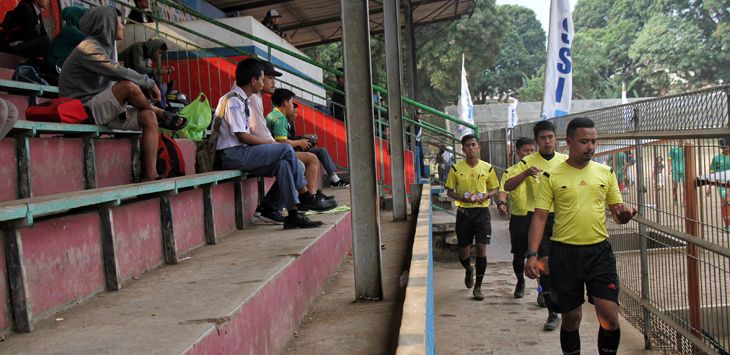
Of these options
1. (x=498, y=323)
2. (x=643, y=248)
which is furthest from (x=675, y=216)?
(x=498, y=323)

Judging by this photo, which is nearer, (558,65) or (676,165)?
(676,165)

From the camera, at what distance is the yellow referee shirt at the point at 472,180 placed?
29.3 ft

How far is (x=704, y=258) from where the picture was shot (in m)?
5.09

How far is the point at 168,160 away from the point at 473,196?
491 centimetres

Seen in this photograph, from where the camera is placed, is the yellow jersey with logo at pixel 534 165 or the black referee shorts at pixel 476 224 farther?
the black referee shorts at pixel 476 224

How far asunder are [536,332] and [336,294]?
3.84 m

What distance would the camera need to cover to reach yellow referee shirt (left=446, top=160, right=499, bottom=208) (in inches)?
352

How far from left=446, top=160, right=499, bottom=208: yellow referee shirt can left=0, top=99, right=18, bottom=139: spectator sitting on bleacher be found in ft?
21.0

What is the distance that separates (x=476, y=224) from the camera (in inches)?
351

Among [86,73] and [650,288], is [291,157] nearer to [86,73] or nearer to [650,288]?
[86,73]

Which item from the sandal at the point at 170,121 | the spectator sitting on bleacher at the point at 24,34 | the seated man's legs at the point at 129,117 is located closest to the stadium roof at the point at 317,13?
the spectator sitting on bleacher at the point at 24,34

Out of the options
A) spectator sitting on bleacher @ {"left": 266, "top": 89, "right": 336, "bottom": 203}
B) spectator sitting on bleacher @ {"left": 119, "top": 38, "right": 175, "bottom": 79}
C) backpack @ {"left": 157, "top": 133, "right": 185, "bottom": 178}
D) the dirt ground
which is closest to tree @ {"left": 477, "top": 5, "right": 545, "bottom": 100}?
spectator sitting on bleacher @ {"left": 119, "top": 38, "right": 175, "bottom": 79}

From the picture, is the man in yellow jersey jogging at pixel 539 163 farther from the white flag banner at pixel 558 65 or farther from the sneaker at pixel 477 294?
the white flag banner at pixel 558 65

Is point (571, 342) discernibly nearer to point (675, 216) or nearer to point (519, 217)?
point (675, 216)
